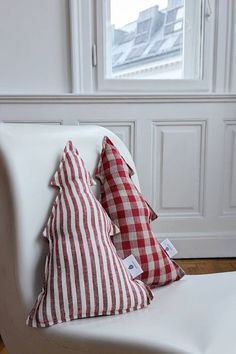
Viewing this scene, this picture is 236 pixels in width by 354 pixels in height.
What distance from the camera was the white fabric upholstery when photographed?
688 millimetres

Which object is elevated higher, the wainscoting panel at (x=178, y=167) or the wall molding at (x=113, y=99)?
the wall molding at (x=113, y=99)

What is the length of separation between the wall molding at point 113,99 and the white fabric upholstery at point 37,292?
0.84 meters

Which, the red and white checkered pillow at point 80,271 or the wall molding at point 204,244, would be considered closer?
the red and white checkered pillow at point 80,271

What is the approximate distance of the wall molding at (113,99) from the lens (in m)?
1.75

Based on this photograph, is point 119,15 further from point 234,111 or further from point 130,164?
point 130,164

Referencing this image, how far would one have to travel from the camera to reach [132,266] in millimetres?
887

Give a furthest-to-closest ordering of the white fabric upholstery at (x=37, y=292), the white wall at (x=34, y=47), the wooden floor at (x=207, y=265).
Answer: the wooden floor at (x=207, y=265)
the white wall at (x=34, y=47)
the white fabric upholstery at (x=37, y=292)

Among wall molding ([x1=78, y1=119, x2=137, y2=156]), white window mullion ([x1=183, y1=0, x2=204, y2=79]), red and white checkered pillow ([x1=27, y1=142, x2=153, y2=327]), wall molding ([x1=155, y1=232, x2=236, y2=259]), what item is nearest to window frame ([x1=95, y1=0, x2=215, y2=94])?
white window mullion ([x1=183, y1=0, x2=204, y2=79])

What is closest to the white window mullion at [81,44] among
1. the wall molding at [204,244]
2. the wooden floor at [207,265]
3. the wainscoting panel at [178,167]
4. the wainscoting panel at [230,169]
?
the wainscoting panel at [178,167]

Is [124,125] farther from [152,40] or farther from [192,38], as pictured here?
[192,38]

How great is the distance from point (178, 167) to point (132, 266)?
3.54ft

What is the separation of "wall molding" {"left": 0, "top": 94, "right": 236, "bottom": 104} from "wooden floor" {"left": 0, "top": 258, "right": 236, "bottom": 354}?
2.77 ft

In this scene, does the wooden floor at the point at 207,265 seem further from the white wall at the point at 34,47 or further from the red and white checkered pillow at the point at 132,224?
the white wall at the point at 34,47

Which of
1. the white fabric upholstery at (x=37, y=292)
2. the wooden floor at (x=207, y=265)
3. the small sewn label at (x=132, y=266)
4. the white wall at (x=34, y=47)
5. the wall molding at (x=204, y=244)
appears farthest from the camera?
the wall molding at (x=204, y=244)
